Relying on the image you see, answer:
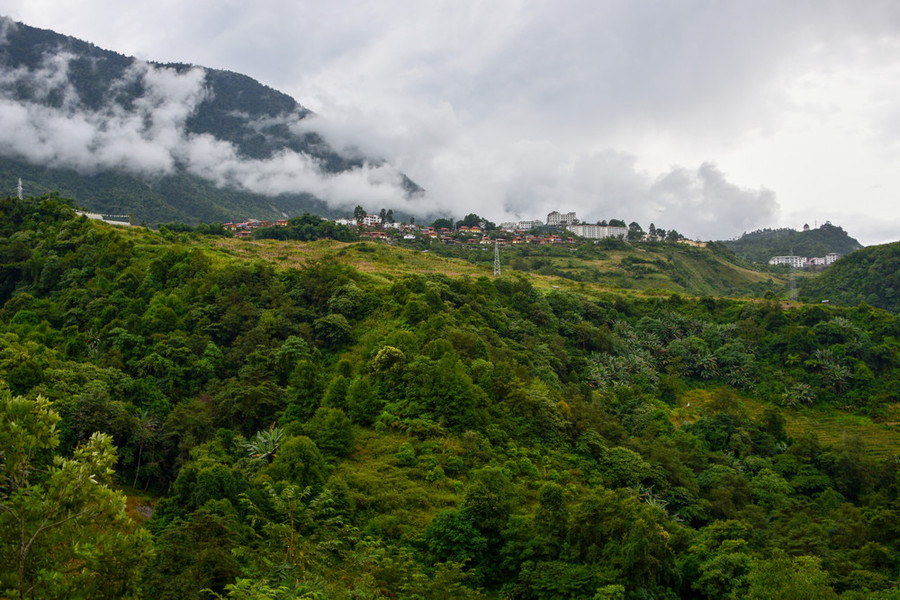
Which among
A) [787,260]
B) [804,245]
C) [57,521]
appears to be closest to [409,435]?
[57,521]

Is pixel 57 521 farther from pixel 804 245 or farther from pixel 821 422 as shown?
pixel 804 245

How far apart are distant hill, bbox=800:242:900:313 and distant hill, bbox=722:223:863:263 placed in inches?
2461

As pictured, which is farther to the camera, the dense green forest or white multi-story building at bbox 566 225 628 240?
white multi-story building at bbox 566 225 628 240

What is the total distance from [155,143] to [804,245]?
17166 centimetres

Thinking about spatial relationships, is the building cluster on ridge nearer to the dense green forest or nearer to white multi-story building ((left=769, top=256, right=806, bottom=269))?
white multi-story building ((left=769, top=256, right=806, bottom=269))

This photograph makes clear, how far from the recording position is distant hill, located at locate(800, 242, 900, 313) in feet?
232

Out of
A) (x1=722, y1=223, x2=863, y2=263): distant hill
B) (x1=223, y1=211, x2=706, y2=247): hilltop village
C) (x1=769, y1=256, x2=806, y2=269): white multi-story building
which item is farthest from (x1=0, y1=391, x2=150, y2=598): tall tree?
(x1=722, y1=223, x2=863, y2=263): distant hill

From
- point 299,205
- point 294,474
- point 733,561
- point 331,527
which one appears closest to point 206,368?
point 294,474

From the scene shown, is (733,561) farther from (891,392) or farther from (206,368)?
(891,392)

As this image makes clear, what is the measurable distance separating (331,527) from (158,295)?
27.9 meters

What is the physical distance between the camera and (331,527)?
1331 centimetres

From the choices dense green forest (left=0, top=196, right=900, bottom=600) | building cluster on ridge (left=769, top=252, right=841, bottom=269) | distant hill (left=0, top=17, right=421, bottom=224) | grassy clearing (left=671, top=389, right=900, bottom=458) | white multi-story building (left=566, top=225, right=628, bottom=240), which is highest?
distant hill (left=0, top=17, right=421, bottom=224)

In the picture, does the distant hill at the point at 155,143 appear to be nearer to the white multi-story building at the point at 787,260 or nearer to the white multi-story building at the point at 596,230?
the white multi-story building at the point at 596,230

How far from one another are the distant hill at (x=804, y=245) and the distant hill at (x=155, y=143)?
4305 inches
